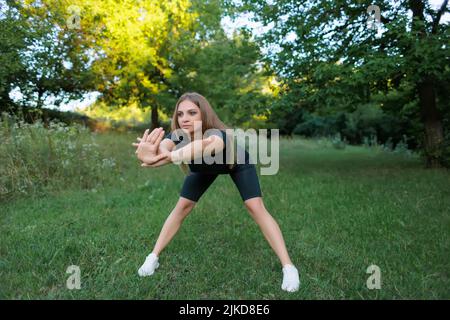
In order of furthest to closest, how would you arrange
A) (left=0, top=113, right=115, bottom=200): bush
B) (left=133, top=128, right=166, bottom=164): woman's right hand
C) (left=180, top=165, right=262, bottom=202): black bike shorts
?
(left=0, top=113, right=115, bottom=200): bush, (left=180, top=165, right=262, bottom=202): black bike shorts, (left=133, top=128, right=166, bottom=164): woman's right hand

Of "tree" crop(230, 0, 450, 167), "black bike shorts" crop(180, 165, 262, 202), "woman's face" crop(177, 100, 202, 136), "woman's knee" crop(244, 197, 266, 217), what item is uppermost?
"tree" crop(230, 0, 450, 167)

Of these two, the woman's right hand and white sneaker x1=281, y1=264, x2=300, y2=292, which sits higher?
the woman's right hand

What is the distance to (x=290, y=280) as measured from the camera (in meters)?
2.84

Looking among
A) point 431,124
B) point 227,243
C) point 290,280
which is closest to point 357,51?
point 431,124

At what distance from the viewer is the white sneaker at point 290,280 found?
9.24 feet

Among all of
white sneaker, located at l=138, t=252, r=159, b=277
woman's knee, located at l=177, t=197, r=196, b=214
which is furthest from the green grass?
woman's knee, located at l=177, t=197, r=196, b=214

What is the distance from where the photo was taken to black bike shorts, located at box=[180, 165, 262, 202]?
308cm

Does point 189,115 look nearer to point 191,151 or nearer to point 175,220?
point 191,151

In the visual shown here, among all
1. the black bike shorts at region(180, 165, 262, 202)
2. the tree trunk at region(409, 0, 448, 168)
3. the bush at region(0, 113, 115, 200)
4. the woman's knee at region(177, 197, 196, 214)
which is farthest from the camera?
the tree trunk at region(409, 0, 448, 168)

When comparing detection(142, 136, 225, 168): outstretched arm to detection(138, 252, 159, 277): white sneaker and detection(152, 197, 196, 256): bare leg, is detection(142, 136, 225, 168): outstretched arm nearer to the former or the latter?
detection(152, 197, 196, 256): bare leg

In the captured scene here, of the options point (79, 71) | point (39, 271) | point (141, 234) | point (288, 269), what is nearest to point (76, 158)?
point (141, 234)

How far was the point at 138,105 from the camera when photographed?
54.5 feet

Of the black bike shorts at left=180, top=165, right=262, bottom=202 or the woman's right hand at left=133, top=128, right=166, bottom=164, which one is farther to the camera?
the black bike shorts at left=180, top=165, right=262, bottom=202

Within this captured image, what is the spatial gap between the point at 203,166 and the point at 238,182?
341mm
